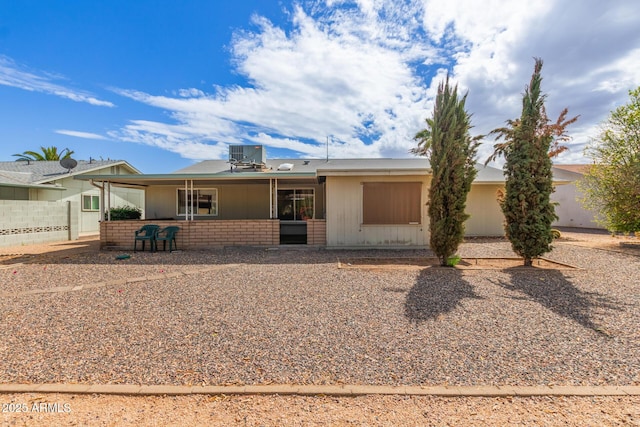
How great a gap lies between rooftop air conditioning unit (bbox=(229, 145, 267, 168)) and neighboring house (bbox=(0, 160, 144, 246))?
542 centimetres

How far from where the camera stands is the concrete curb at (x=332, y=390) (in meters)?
2.48

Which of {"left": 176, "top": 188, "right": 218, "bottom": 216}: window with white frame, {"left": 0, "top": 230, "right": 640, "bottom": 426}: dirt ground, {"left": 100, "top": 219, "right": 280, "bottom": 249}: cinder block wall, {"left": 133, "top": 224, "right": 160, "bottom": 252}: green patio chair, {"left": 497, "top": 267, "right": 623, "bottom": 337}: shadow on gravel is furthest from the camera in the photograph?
{"left": 176, "top": 188, "right": 218, "bottom": 216}: window with white frame

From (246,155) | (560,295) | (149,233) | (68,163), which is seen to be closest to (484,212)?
(560,295)

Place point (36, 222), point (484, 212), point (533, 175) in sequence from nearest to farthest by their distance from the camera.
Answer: point (533, 175)
point (36, 222)
point (484, 212)

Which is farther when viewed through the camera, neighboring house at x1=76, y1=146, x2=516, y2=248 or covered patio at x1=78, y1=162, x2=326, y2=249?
covered patio at x1=78, y1=162, x2=326, y2=249

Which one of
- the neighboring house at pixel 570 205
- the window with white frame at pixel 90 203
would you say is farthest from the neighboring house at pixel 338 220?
the neighboring house at pixel 570 205

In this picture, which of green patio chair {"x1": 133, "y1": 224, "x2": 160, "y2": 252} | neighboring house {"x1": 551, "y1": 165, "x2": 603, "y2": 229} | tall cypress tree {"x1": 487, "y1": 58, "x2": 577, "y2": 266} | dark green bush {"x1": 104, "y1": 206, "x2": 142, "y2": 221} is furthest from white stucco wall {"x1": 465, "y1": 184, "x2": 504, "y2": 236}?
dark green bush {"x1": 104, "y1": 206, "x2": 142, "y2": 221}

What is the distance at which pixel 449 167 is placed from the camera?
24.4 feet

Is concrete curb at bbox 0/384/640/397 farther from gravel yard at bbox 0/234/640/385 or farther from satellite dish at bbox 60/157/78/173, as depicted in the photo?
satellite dish at bbox 60/157/78/173

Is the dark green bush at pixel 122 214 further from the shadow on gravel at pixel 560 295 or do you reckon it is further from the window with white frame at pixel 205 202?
the shadow on gravel at pixel 560 295

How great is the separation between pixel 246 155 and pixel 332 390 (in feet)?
43.6

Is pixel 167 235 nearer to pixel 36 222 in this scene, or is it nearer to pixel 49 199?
pixel 36 222

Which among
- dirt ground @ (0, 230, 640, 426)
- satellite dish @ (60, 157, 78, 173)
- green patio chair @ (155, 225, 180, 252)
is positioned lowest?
dirt ground @ (0, 230, 640, 426)

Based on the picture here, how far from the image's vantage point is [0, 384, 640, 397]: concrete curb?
248 cm
